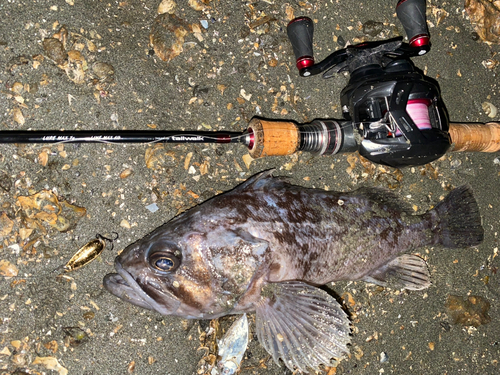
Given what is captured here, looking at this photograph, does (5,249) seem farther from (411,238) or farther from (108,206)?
(411,238)

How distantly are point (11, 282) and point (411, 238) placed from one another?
11.1 ft

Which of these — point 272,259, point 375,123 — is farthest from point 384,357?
point 375,123

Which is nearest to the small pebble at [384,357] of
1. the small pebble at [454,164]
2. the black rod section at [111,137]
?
the small pebble at [454,164]

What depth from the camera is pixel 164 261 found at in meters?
2.68

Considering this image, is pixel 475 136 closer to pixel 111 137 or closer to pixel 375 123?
pixel 375 123

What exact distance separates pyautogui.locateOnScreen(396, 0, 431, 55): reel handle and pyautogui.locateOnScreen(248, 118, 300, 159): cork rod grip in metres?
1.29

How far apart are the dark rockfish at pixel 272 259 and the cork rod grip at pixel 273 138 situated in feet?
0.85

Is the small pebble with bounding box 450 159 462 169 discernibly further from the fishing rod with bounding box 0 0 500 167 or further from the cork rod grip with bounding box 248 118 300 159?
the cork rod grip with bounding box 248 118 300 159

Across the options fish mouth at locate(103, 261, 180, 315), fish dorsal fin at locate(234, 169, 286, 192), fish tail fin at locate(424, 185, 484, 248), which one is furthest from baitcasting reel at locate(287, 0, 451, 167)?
fish mouth at locate(103, 261, 180, 315)

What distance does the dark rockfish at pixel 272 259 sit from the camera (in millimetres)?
2715

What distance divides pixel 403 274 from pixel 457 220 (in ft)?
2.50

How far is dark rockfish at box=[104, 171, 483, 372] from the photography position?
2715mm

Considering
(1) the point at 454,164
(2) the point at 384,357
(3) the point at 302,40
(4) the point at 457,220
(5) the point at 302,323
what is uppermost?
(3) the point at 302,40

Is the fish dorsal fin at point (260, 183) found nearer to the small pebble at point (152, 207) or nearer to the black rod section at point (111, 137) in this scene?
the black rod section at point (111, 137)
